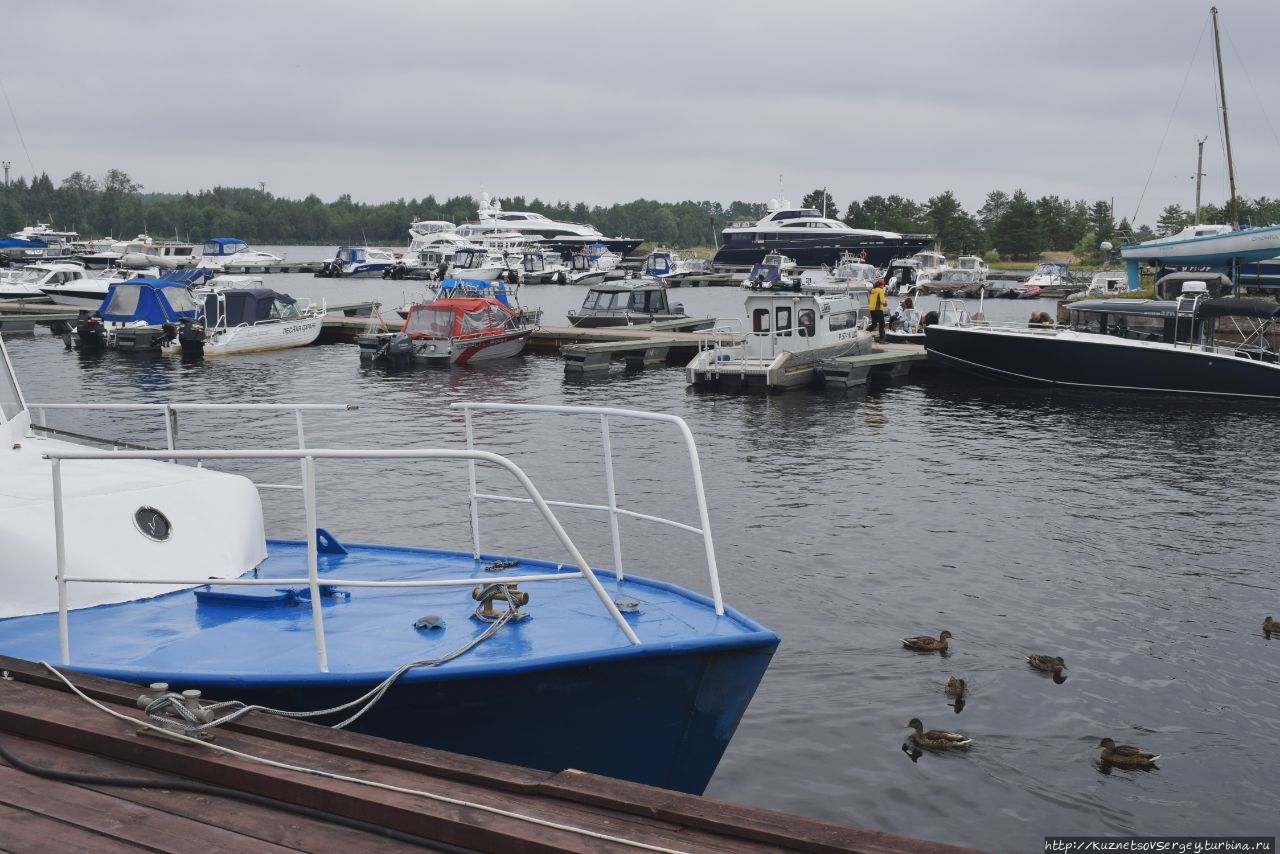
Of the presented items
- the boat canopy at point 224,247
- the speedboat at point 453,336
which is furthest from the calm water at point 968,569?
the boat canopy at point 224,247

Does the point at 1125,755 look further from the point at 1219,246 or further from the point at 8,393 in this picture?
the point at 1219,246

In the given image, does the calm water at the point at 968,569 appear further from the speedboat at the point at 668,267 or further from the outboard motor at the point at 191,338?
the speedboat at the point at 668,267

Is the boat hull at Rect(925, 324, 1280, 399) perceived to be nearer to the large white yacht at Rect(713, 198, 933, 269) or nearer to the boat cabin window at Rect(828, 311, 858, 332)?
the boat cabin window at Rect(828, 311, 858, 332)

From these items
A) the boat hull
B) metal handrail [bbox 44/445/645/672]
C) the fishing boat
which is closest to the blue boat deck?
the fishing boat

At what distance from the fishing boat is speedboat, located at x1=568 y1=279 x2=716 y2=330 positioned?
40.7 m

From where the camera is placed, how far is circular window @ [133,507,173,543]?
315 inches

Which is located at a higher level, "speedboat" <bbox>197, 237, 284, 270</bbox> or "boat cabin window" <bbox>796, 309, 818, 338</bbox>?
"speedboat" <bbox>197, 237, 284, 270</bbox>

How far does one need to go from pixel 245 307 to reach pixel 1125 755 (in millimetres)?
41168

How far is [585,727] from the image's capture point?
22.5 ft

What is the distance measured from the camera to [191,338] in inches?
1688

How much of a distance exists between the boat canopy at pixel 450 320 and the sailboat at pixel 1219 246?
30083 mm

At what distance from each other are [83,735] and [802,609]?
32.9 ft

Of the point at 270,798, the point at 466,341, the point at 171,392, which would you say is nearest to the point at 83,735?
the point at 270,798

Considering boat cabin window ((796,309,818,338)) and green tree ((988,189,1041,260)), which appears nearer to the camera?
boat cabin window ((796,309,818,338))
